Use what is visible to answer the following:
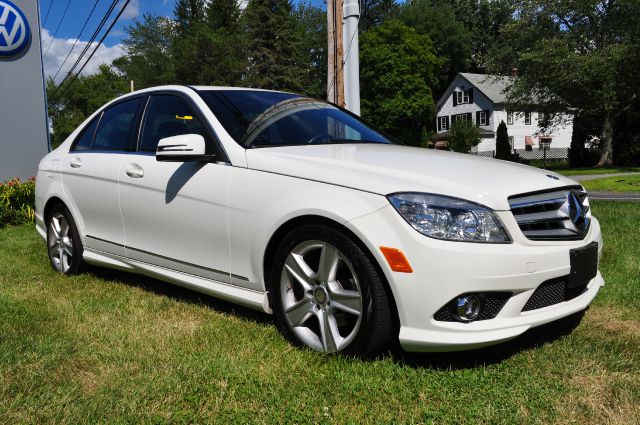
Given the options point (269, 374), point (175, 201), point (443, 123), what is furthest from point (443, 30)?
point (269, 374)

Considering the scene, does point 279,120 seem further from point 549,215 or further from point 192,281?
point 549,215

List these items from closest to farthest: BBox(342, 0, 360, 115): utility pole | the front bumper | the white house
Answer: the front bumper → BBox(342, 0, 360, 115): utility pole → the white house

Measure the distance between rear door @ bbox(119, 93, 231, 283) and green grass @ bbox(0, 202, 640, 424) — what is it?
0.43 m

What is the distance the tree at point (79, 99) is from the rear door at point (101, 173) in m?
77.1

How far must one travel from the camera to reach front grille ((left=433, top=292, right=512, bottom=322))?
2666 millimetres

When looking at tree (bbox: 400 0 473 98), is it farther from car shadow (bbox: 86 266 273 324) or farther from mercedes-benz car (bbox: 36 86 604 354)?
mercedes-benz car (bbox: 36 86 604 354)

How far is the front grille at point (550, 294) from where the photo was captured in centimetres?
278

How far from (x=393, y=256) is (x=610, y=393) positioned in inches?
44.8

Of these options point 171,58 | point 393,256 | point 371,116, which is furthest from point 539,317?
point 171,58

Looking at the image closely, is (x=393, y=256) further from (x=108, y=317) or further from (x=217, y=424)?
(x=108, y=317)

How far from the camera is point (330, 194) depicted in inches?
115

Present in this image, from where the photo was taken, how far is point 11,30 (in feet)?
35.9

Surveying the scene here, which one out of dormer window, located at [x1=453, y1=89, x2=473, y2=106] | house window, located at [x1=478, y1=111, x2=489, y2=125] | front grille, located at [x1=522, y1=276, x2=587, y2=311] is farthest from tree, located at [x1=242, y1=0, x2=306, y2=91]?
front grille, located at [x1=522, y1=276, x2=587, y2=311]

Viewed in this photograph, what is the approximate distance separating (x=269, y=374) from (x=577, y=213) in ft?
6.04
